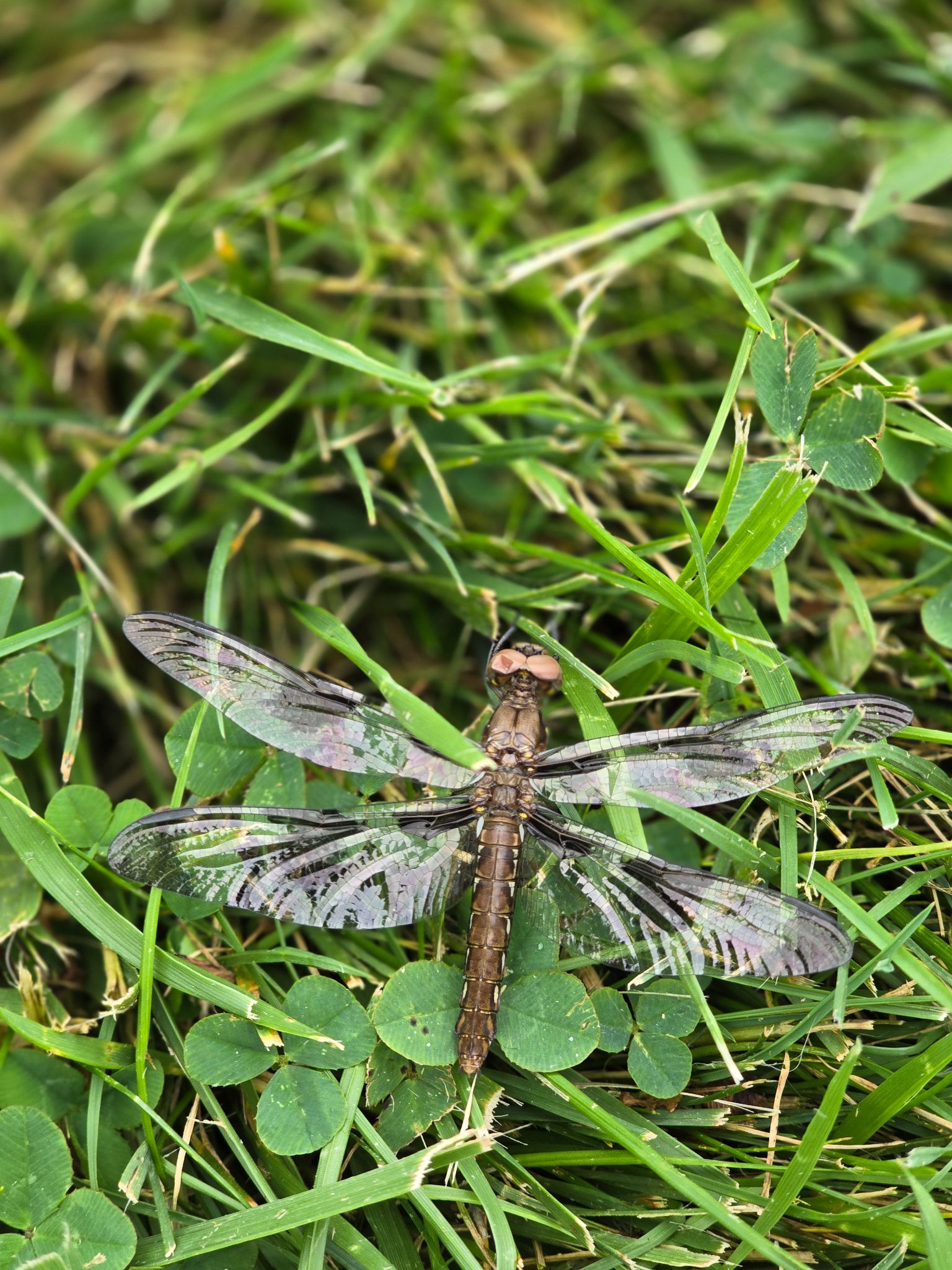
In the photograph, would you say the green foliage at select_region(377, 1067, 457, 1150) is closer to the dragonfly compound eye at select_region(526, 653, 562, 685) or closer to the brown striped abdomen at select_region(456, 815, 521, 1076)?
the brown striped abdomen at select_region(456, 815, 521, 1076)

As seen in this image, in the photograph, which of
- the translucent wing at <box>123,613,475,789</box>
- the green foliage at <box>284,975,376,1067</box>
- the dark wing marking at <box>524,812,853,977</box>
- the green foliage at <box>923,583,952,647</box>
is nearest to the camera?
the dark wing marking at <box>524,812,853,977</box>

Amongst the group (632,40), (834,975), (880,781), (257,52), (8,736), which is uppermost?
(257,52)

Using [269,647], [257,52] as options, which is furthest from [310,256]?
[269,647]

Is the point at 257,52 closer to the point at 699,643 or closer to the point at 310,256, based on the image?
the point at 310,256

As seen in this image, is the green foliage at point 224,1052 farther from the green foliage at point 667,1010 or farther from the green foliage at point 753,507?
the green foliage at point 753,507

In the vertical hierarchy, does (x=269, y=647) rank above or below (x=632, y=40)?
below

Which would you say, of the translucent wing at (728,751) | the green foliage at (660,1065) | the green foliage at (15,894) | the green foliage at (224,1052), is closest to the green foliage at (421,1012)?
the green foliage at (224,1052)

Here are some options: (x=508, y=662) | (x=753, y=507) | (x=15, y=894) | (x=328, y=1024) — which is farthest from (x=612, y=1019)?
(x=15, y=894)

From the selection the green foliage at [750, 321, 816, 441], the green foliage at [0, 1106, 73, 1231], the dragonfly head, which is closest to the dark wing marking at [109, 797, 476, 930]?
the dragonfly head
